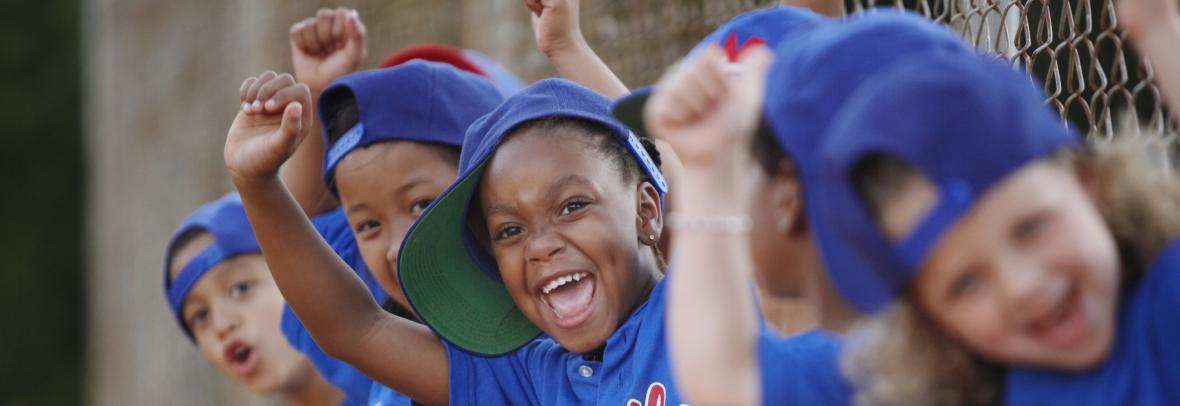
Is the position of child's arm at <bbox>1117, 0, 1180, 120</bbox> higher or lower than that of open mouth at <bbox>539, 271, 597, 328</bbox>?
higher

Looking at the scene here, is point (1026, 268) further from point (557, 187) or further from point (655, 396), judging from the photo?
point (557, 187)

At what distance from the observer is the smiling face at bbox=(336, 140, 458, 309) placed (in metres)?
2.84

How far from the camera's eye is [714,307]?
1582mm

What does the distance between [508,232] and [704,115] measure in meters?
0.86

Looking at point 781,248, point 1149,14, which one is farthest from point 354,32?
point 1149,14

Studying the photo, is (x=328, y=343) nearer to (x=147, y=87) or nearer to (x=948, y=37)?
(x=948, y=37)

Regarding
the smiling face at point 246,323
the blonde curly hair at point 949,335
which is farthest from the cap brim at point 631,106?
the smiling face at point 246,323

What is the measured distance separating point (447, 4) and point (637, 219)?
11.0ft

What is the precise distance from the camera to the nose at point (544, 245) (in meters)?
2.32

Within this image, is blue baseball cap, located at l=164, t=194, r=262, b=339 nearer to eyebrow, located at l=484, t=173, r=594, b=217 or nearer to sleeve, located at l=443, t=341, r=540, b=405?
sleeve, located at l=443, t=341, r=540, b=405

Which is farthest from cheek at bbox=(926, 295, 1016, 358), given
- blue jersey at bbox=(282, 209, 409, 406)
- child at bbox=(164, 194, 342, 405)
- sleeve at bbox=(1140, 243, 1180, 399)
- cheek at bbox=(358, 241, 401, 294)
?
child at bbox=(164, 194, 342, 405)

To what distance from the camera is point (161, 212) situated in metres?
9.70

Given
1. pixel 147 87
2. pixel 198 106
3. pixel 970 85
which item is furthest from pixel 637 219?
pixel 147 87

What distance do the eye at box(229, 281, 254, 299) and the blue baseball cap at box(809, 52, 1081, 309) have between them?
2.44 meters
